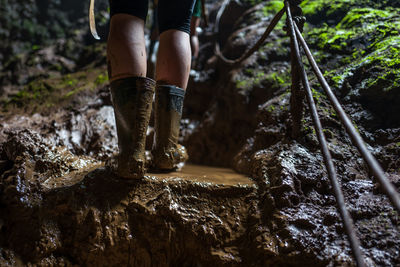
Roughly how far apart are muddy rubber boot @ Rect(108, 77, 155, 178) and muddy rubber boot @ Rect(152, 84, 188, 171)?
0.43 feet

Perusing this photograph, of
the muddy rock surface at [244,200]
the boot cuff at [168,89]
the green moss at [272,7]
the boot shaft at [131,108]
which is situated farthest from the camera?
the green moss at [272,7]

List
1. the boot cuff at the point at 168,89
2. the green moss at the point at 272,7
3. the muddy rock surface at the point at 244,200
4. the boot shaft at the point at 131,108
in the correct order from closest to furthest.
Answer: the muddy rock surface at the point at 244,200 < the boot shaft at the point at 131,108 < the boot cuff at the point at 168,89 < the green moss at the point at 272,7

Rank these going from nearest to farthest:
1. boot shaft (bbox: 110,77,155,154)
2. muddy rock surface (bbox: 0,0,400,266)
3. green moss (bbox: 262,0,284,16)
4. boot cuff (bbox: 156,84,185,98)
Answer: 1. muddy rock surface (bbox: 0,0,400,266)
2. boot shaft (bbox: 110,77,155,154)
3. boot cuff (bbox: 156,84,185,98)
4. green moss (bbox: 262,0,284,16)

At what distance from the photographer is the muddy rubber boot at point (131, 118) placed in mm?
1316

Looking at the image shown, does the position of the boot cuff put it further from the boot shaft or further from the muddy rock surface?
the muddy rock surface

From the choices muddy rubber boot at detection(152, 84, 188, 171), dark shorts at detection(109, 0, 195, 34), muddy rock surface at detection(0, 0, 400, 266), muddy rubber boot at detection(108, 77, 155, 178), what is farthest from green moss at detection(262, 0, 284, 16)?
muddy rubber boot at detection(108, 77, 155, 178)

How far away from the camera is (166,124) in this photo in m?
1.51

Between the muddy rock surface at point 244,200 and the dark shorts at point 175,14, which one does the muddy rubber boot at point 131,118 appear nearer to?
the muddy rock surface at point 244,200

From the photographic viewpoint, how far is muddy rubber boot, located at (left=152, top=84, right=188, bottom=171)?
1487 millimetres

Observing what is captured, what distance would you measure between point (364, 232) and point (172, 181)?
0.99 metres

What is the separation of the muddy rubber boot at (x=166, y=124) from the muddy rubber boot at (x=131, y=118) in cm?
13

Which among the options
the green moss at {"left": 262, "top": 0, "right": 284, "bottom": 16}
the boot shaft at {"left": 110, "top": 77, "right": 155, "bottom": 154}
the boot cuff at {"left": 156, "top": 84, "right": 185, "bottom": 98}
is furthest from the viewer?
the green moss at {"left": 262, "top": 0, "right": 284, "bottom": 16}

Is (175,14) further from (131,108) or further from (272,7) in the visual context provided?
(272,7)

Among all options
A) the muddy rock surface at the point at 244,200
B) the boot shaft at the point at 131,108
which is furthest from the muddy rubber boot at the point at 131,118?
the muddy rock surface at the point at 244,200
